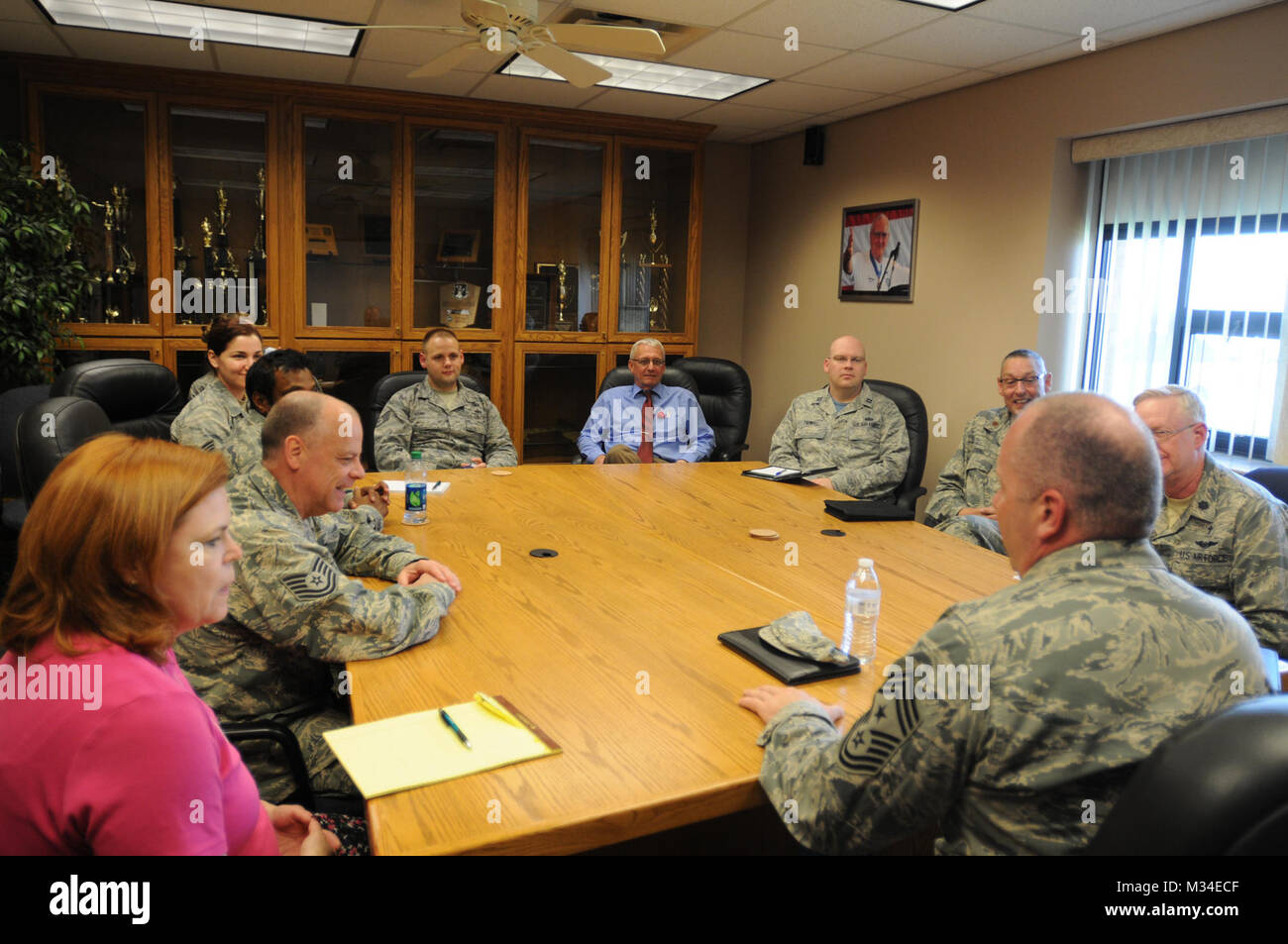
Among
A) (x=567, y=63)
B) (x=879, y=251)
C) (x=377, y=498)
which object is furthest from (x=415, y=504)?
(x=879, y=251)

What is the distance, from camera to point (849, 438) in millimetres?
4137

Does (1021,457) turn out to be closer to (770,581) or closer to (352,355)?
(770,581)

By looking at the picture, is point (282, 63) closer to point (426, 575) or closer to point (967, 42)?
point (967, 42)

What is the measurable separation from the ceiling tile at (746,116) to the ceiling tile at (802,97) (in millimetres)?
109

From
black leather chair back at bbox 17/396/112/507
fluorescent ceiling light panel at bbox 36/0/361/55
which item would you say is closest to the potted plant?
fluorescent ceiling light panel at bbox 36/0/361/55

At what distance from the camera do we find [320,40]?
13.5 feet

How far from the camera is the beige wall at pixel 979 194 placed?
11.6 feet

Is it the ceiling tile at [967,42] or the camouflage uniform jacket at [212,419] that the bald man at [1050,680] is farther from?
the ceiling tile at [967,42]

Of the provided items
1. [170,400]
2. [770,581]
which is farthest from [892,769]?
[170,400]

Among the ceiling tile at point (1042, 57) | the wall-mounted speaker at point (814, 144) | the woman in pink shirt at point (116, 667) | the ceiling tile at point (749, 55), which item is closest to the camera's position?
the woman in pink shirt at point (116, 667)

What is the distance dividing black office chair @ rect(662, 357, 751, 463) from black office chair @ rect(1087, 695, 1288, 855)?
4.30m

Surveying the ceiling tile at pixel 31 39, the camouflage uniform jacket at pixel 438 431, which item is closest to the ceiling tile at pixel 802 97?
the camouflage uniform jacket at pixel 438 431

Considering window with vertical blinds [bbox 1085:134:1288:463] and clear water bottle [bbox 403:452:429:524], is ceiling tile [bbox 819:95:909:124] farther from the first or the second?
clear water bottle [bbox 403:452:429:524]

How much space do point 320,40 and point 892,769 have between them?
13.8ft
